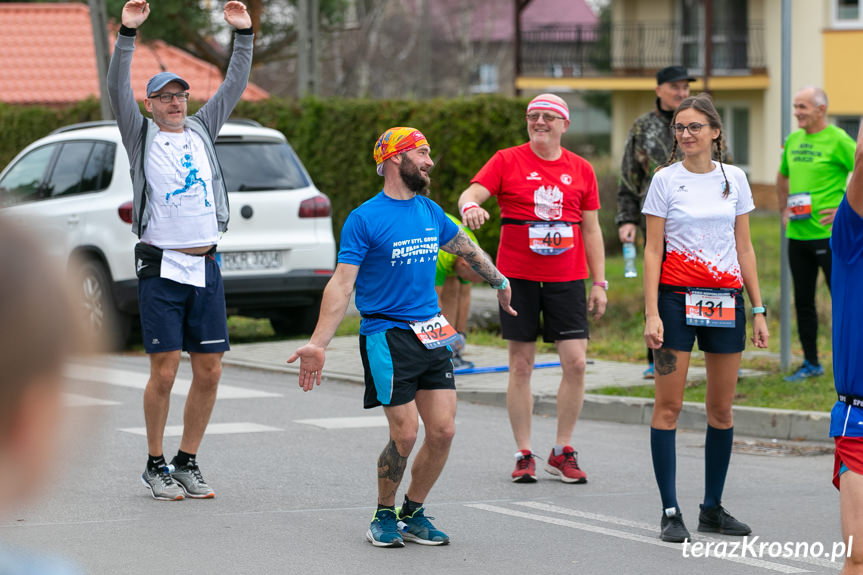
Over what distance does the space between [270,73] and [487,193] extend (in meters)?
53.5

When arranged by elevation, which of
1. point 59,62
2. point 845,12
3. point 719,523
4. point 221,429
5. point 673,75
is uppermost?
point 845,12

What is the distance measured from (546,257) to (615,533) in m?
1.86

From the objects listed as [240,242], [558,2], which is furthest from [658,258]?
[558,2]

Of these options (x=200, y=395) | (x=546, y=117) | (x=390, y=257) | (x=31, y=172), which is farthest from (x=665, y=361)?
(x=31, y=172)

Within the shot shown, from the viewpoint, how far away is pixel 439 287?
1019 centimetres

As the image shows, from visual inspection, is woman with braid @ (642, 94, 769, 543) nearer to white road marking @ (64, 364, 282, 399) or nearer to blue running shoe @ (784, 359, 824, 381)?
blue running shoe @ (784, 359, 824, 381)

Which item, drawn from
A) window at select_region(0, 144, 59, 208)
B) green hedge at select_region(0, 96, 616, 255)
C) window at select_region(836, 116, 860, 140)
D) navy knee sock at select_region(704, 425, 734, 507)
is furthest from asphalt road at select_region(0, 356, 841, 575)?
window at select_region(836, 116, 860, 140)

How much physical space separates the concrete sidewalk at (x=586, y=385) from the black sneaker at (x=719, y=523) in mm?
2801

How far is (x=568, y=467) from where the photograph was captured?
23.5ft

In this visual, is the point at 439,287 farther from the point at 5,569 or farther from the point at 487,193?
the point at 5,569

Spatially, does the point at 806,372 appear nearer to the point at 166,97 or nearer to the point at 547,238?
the point at 547,238

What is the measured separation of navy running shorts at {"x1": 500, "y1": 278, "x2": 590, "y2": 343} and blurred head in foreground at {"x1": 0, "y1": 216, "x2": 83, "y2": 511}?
232 inches

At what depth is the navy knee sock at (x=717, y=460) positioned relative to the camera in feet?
19.7

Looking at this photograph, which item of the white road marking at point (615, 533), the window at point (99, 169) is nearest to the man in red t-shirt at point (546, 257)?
the white road marking at point (615, 533)
